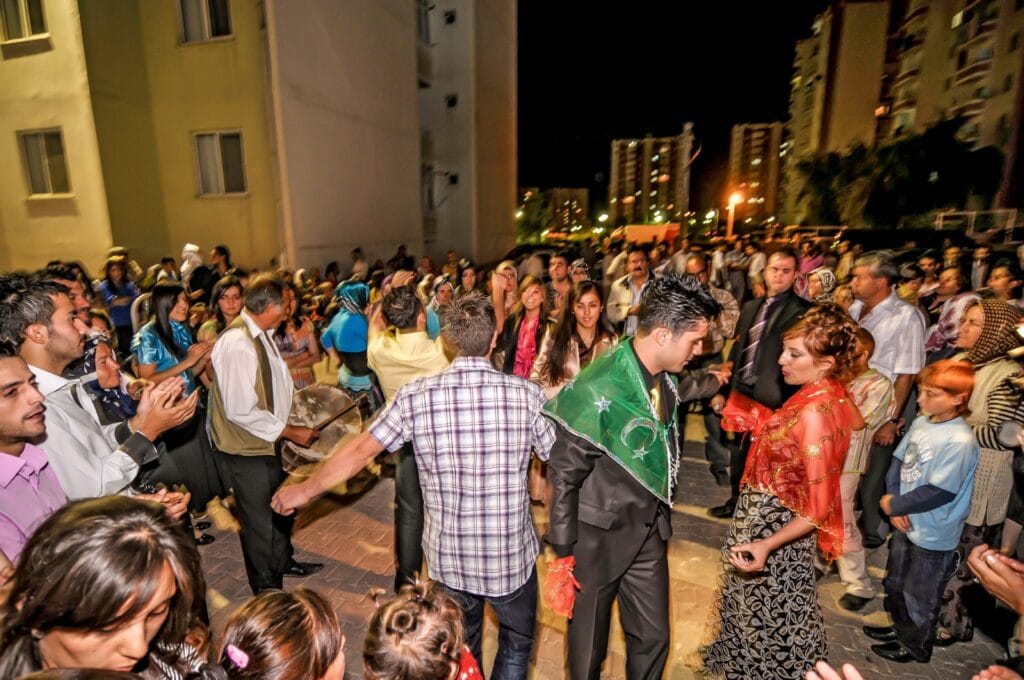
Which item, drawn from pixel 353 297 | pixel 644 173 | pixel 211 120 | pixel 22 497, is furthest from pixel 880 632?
pixel 644 173

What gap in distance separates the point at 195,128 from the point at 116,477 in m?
12.7

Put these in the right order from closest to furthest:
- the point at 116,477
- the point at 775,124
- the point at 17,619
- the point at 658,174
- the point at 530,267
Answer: the point at 17,619, the point at 116,477, the point at 530,267, the point at 775,124, the point at 658,174

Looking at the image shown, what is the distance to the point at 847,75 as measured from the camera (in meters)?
69.1

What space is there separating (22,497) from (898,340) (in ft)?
19.0

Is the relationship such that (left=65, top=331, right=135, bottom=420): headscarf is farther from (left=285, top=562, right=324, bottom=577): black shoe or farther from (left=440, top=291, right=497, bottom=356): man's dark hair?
(left=440, top=291, right=497, bottom=356): man's dark hair

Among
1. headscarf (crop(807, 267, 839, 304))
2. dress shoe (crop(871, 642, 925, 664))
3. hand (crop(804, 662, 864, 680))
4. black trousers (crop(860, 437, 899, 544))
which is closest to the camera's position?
hand (crop(804, 662, 864, 680))

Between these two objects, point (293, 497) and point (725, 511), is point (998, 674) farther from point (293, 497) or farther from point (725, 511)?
point (725, 511)

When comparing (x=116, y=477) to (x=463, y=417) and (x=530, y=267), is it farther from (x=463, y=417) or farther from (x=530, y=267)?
(x=530, y=267)

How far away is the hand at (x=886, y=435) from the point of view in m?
4.27

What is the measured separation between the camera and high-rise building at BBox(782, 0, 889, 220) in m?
66.8

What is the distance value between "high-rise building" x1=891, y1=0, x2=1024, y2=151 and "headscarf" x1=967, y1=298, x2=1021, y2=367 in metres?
42.2

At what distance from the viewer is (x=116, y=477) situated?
242cm

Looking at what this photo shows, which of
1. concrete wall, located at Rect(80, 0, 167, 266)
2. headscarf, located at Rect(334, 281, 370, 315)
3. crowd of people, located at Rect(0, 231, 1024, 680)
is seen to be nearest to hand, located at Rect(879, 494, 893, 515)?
crowd of people, located at Rect(0, 231, 1024, 680)

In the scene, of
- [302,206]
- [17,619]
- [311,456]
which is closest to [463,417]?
[17,619]
